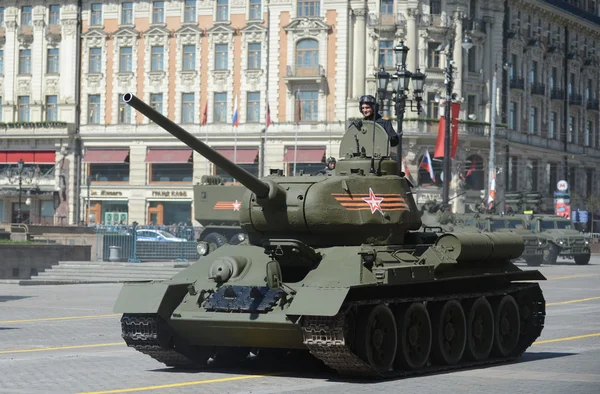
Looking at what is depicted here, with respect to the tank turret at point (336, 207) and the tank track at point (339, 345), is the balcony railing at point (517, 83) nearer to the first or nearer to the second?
the tank turret at point (336, 207)

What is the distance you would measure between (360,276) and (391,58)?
56.4m

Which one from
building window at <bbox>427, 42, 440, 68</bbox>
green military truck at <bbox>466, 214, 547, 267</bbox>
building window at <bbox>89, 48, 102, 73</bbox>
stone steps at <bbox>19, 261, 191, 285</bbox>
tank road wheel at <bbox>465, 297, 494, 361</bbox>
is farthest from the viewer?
building window at <bbox>89, 48, 102, 73</bbox>

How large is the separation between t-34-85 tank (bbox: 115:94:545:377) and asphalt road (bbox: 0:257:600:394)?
0.37 m

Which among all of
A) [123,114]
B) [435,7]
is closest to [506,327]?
[435,7]

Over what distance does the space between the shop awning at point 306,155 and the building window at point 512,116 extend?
13.3 metres

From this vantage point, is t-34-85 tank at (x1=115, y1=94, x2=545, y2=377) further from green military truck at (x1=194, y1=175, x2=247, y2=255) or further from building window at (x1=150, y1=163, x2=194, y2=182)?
building window at (x1=150, y1=163, x2=194, y2=182)

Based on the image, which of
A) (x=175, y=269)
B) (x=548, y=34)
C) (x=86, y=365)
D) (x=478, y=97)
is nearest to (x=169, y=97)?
(x=478, y=97)

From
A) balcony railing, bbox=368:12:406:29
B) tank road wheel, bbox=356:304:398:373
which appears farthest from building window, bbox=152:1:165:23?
tank road wheel, bbox=356:304:398:373

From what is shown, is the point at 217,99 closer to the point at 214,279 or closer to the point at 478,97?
the point at 478,97

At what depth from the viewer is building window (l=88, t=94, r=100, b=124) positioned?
75.3m

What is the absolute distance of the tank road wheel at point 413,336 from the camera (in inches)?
577

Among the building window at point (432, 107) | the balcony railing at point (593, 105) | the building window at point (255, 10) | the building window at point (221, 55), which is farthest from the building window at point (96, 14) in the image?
the balcony railing at point (593, 105)

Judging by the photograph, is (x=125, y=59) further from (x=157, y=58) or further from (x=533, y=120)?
(x=533, y=120)

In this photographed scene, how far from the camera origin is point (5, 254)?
4128 cm
